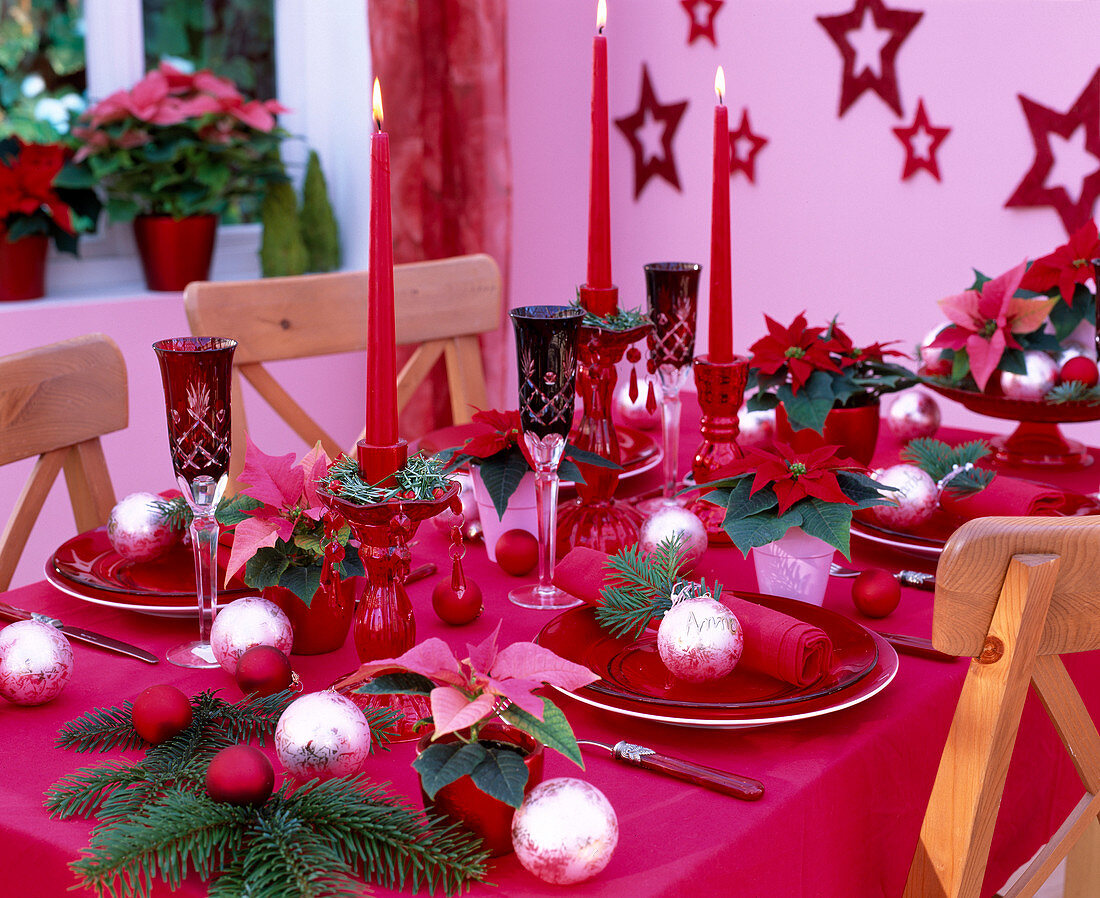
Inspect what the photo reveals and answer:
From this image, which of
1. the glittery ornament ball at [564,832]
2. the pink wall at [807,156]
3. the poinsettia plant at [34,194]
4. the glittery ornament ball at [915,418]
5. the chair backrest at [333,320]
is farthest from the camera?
the pink wall at [807,156]

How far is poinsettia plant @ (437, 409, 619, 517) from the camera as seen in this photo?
1.01 meters

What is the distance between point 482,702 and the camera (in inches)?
23.7

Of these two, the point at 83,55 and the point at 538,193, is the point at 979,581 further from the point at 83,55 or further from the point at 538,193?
the point at 538,193

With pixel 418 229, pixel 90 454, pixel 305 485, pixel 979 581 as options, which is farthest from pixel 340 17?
pixel 979 581

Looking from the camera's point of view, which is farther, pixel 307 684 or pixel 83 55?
pixel 83 55

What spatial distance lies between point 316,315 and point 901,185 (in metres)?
1.66

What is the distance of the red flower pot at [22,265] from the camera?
7.59 feet

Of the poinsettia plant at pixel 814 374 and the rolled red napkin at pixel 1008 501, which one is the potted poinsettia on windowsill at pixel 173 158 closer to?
the poinsettia plant at pixel 814 374

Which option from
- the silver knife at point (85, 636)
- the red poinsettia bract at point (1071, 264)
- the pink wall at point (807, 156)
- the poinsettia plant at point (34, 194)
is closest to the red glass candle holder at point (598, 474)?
the silver knife at point (85, 636)

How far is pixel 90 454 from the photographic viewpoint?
1.36 metres

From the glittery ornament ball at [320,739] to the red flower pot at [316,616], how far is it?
7.6 inches

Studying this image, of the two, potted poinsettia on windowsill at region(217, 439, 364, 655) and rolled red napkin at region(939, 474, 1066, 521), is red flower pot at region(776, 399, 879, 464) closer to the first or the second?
rolled red napkin at region(939, 474, 1066, 521)

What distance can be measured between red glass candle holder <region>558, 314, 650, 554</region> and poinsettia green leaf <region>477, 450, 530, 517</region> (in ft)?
0.23

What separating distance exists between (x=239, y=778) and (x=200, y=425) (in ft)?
0.98
